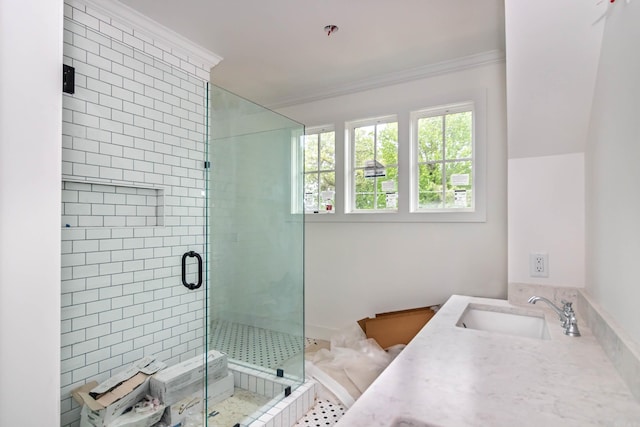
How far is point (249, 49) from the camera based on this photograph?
8.28ft

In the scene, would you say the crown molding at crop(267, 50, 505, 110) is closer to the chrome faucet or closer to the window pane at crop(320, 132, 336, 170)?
the window pane at crop(320, 132, 336, 170)

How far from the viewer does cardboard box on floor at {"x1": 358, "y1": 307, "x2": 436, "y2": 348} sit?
2410 mm

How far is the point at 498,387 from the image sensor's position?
0.94 metres

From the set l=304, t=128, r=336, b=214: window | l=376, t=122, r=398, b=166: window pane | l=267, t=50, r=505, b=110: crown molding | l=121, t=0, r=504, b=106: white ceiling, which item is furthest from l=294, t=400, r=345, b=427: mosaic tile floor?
l=267, t=50, r=505, b=110: crown molding

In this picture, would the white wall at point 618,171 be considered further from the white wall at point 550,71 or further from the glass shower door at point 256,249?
the glass shower door at point 256,249

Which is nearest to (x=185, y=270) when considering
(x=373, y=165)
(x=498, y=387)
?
(x=373, y=165)

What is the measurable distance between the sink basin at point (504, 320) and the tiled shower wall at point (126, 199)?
6.42 feet

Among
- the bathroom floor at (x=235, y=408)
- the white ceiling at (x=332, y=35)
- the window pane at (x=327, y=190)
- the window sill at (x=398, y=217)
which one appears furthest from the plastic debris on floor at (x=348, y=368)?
the white ceiling at (x=332, y=35)

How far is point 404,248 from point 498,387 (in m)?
2.01

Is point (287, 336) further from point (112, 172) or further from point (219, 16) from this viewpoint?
point (219, 16)

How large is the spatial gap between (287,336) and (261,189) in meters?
1.10

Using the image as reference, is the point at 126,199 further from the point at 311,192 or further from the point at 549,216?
the point at 549,216

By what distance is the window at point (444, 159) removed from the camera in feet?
9.00

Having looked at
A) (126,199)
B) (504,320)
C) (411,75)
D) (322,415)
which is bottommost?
(322,415)
